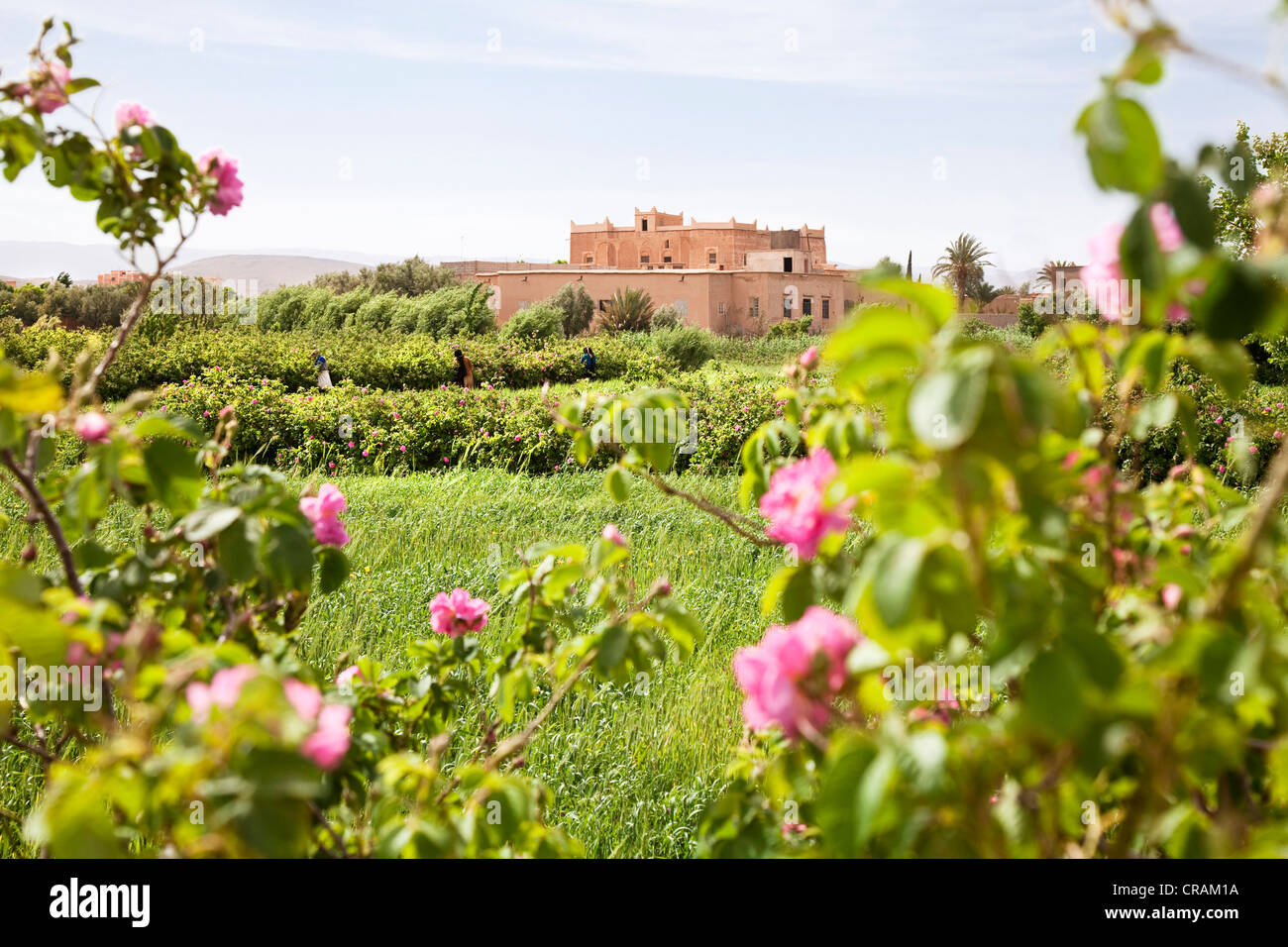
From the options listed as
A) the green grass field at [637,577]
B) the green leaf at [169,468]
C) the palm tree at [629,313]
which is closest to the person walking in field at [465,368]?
the green grass field at [637,577]

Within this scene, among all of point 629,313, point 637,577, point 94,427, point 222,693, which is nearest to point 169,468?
point 94,427

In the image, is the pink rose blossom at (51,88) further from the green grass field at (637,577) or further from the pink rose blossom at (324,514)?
the green grass field at (637,577)

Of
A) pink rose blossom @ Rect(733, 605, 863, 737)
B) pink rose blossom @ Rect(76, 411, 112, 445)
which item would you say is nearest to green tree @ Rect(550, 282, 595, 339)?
pink rose blossom @ Rect(76, 411, 112, 445)

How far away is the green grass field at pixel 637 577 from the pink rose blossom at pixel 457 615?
764 millimetres

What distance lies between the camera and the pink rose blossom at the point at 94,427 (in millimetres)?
1142

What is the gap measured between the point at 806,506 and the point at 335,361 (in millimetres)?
13605

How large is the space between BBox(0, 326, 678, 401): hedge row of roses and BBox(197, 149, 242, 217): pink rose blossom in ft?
33.0

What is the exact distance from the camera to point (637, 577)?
4215mm

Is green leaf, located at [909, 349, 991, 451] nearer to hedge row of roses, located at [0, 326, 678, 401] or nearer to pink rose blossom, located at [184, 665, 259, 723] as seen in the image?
pink rose blossom, located at [184, 665, 259, 723]

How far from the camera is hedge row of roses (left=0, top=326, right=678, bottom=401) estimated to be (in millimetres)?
12641

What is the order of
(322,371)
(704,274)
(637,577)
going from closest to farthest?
(637,577), (322,371), (704,274)

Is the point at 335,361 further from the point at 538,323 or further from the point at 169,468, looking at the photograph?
the point at 169,468
